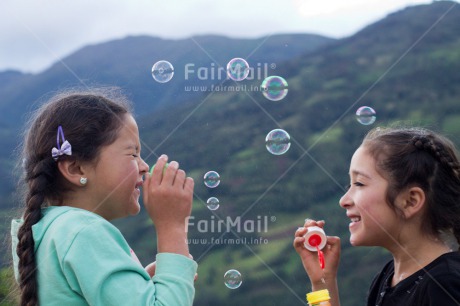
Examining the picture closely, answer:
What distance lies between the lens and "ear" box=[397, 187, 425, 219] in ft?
5.38

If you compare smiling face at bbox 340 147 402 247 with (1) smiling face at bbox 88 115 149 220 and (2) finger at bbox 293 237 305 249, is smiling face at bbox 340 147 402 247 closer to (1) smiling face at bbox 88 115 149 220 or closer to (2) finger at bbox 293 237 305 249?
(2) finger at bbox 293 237 305 249

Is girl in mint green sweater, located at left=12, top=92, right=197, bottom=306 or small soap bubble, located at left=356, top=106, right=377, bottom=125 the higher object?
girl in mint green sweater, located at left=12, top=92, right=197, bottom=306

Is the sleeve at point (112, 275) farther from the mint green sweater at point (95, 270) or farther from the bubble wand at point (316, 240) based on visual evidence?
the bubble wand at point (316, 240)

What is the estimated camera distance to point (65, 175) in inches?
55.5

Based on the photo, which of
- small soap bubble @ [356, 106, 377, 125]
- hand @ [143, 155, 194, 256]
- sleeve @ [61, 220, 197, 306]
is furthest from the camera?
small soap bubble @ [356, 106, 377, 125]

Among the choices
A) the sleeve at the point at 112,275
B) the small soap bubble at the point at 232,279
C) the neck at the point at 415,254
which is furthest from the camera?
the small soap bubble at the point at 232,279

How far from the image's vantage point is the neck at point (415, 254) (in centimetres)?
158

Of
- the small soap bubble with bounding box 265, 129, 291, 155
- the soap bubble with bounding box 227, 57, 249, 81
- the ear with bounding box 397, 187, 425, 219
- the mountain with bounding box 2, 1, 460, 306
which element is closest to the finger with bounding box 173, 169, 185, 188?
the ear with bounding box 397, 187, 425, 219

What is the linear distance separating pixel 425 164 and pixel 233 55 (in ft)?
9.01

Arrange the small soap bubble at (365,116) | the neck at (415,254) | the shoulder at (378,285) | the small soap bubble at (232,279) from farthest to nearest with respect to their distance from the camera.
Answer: the small soap bubble at (365,116), the small soap bubble at (232,279), the shoulder at (378,285), the neck at (415,254)

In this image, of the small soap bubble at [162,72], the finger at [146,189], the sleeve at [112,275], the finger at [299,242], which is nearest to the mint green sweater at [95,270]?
the sleeve at [112,275]

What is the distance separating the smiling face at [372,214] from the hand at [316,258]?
0.37ft

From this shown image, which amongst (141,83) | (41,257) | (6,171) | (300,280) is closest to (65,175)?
(41,257)

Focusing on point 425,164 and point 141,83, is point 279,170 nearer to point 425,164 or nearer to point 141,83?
point 141,83
